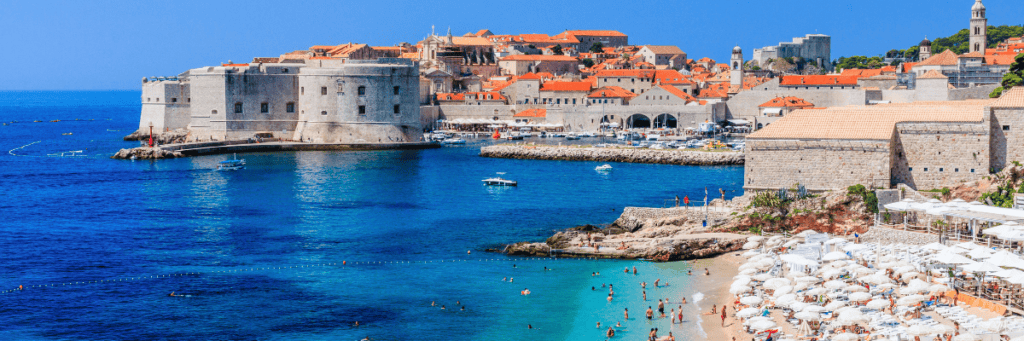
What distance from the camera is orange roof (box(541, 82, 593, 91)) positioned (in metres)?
79.9

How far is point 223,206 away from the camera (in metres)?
38.3

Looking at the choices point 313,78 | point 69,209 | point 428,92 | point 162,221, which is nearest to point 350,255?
point 162,221

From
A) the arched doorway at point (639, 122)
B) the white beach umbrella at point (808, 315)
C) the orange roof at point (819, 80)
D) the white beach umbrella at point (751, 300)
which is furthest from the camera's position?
the arched doorway at point (639, 122)

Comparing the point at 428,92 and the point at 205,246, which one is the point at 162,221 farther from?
the point at 428,92

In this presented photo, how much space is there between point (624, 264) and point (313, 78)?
135 feet

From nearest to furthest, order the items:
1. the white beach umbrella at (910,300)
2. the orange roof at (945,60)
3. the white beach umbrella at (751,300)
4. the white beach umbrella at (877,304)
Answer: the white beach umbrella at (877,304), the white beach umbrella at (910,300), the white beach umbrella at (751,300), the orange roof at (945,60)

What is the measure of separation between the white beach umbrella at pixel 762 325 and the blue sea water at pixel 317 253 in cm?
174

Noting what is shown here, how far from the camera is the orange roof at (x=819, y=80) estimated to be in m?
73.2

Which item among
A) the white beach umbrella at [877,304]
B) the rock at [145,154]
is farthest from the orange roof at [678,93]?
the white beach umbrella at [877,304]

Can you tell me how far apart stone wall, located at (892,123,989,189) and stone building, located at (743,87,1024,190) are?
0.08 feet

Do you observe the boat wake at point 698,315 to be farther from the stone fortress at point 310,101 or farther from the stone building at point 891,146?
the stone fortress at point 310,101

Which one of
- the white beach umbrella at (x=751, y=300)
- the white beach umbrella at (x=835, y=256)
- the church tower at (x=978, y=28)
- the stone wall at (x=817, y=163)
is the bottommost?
the white beach umbrella at (x=751, y=300)

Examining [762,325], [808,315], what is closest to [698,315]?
[762,325]

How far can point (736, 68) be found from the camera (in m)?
86.8
